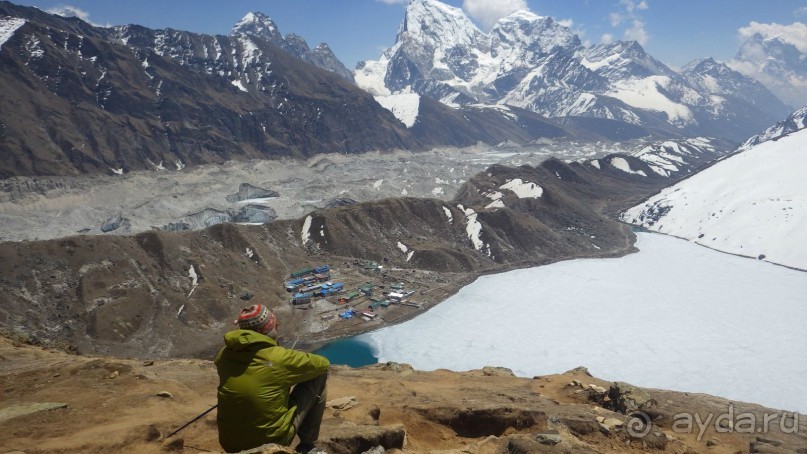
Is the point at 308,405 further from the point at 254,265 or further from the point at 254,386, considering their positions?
the point at 254,265

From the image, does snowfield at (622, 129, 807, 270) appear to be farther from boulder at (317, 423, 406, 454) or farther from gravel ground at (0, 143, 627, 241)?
boulder at (317, 423, 406, 454)

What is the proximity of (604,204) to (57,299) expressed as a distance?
488 ft

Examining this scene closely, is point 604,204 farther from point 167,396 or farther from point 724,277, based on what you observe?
point 167,396

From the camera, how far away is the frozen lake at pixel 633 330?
167 feet

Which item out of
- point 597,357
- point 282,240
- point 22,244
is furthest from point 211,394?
point 282,240

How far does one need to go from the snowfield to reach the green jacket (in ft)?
393

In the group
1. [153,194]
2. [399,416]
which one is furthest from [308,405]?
[153,194]

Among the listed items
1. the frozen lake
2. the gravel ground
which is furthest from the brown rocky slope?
the gravel ground

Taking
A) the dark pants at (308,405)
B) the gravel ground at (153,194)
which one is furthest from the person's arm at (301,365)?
the gravel ground at (153,194)

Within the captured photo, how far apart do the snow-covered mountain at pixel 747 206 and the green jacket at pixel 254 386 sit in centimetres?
11962

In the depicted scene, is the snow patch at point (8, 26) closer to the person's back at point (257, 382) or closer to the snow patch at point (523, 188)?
the snow patch at point (523, 188)

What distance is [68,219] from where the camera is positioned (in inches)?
4161

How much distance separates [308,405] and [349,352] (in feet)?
172

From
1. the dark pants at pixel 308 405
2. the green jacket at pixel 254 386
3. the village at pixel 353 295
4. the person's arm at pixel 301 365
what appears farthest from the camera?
the village at pixel 353 295
